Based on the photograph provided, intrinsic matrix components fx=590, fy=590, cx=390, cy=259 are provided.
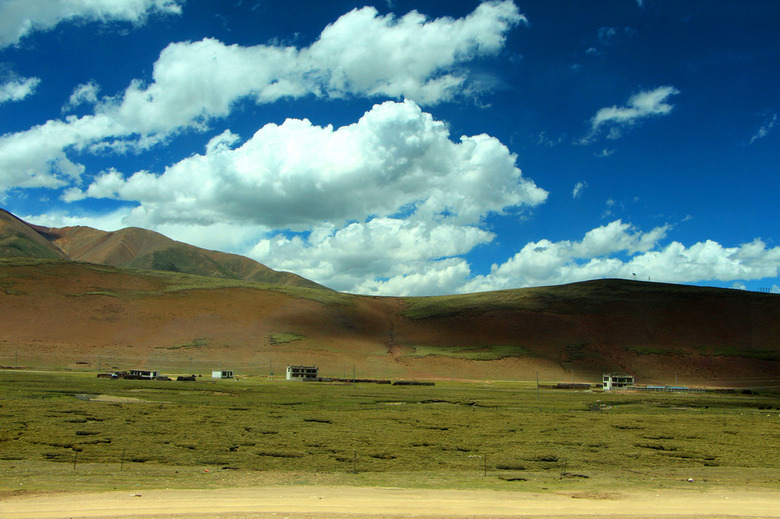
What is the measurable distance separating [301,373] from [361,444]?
56.9 m

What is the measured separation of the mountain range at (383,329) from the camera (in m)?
92.0

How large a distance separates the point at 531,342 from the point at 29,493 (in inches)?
3914

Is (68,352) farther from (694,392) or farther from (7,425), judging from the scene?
(694,392)

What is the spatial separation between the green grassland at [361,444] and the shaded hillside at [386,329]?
53.1 metres

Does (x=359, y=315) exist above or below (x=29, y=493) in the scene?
above

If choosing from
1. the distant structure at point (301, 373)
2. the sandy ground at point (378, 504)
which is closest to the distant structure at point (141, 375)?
the distant structure at point (301, 373)

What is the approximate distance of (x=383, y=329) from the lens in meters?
119

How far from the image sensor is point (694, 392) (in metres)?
71.1

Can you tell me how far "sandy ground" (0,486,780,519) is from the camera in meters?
13.0

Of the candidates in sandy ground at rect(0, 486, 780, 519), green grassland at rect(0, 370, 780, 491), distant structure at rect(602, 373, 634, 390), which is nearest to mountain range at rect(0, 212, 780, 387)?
distant structure at rect(602, 373, 634, 390)

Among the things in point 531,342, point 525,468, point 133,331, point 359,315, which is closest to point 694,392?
point 531,342

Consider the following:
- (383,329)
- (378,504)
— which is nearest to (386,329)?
(383,329)

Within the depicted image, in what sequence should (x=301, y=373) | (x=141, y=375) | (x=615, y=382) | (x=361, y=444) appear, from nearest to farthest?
(x=361, y=444), (x=141, y=375), (x=615, y=382), (x=301, y=373)

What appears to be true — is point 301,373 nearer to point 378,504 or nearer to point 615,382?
point 615,382
